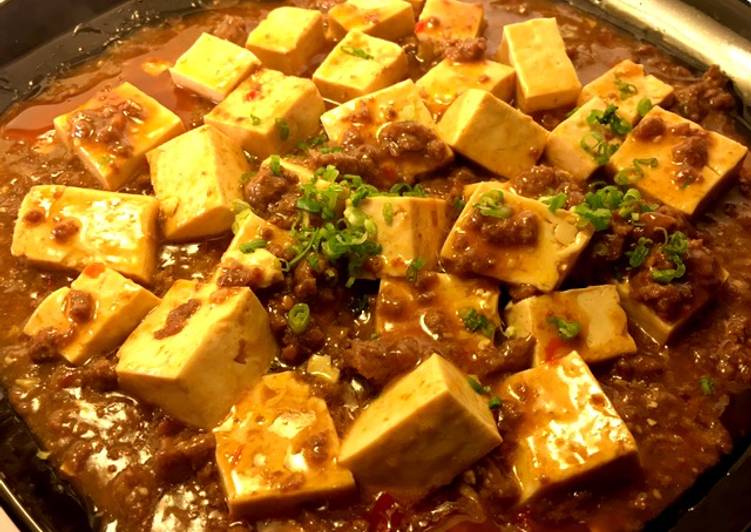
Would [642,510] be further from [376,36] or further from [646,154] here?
[376,36]

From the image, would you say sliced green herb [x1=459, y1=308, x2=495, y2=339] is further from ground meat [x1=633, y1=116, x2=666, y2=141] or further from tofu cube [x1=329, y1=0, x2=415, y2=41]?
tofu cube [x1=329, y1=0, x2=415, y2=41]

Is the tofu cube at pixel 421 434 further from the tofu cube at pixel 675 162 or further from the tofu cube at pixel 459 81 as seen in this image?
the tofu cube at pixel 459 81

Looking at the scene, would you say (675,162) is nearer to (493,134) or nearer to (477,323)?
(493,134)

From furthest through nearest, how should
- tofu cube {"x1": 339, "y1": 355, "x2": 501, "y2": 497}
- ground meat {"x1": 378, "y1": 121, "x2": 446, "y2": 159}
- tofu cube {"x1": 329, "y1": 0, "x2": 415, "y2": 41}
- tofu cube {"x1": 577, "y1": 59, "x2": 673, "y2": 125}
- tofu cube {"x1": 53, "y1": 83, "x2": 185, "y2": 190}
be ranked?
tofu cube {"x1": 329, "y1": 0, "x2": 415, "y2": 41} < tofu cube {"x1": 577, "y1": 59, "x2": 673, "y2": 125} < tofu cube {"x1": 53, "y1": 83, "x2": 185, "y2": 190} < ground meat {"x1": 378, "y1": 121, "x2": 446, "y2": 159} < tofu cube {"x1": 339, "y1": 355, "x2": 501, "y2": 497}

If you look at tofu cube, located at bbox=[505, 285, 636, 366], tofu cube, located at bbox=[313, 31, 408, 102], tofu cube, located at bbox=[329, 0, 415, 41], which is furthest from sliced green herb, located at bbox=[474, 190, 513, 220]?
tofu cube, located at bbox=[329, 0, 415, 41]

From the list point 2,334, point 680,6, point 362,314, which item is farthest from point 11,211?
point 680,6

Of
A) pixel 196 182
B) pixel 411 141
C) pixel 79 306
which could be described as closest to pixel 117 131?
pixel 196 182

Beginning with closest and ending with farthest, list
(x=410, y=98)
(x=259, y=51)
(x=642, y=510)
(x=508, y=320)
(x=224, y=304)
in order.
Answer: (x=642, y=510), (x=224, y=304), (x=508, y=320), (x=410, y=98), (x=259, y=51)
